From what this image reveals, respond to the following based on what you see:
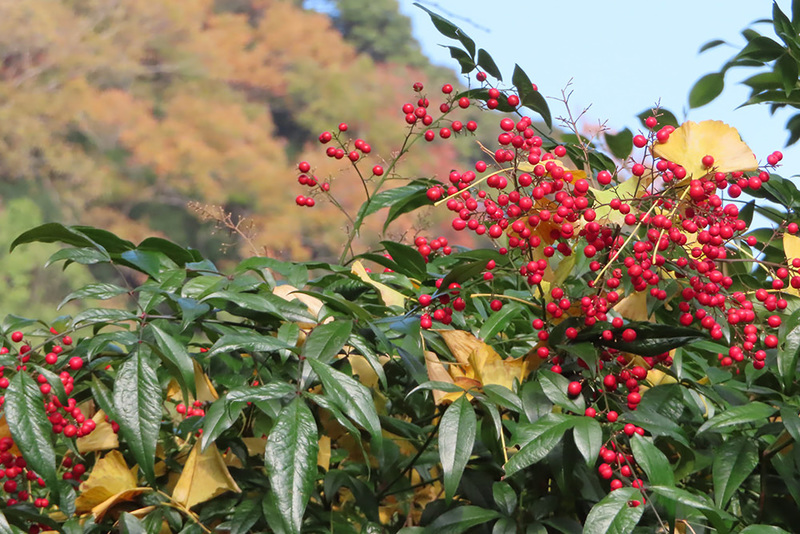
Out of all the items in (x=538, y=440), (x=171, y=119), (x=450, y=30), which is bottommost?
(x=171, y=119)

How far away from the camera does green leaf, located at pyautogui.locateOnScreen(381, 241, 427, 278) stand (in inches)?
24.3

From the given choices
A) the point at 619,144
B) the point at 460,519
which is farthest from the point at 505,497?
the point at 619,144

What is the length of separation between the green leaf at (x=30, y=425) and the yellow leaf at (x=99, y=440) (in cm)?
11

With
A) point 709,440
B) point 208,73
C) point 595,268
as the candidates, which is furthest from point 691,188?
point 208,73

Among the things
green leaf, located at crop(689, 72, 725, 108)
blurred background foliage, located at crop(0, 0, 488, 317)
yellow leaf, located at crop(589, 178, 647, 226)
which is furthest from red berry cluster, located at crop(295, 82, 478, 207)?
blurred background foliage, located at crop(0, 0, 488, 317)

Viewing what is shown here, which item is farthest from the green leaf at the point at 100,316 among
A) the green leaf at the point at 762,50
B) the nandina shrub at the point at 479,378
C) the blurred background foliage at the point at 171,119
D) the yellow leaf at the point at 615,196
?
the blurred background foliage at the point at 171,119

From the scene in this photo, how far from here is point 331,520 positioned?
1.78ft

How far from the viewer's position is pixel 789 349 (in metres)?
0.51

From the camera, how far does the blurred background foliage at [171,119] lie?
21.6 feet

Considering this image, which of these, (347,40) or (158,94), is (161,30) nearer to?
(158,94)

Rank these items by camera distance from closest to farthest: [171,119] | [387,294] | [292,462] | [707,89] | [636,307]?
[292,462], [636,307], [387,294], [707,89], [171,119]

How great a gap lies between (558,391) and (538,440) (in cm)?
4

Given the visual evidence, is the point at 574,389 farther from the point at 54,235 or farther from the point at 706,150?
the point at 54,235

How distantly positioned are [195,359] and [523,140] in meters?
0.29
